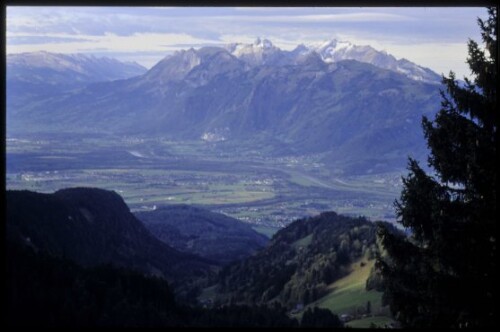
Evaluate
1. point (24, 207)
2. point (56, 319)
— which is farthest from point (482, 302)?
point (24, 207)

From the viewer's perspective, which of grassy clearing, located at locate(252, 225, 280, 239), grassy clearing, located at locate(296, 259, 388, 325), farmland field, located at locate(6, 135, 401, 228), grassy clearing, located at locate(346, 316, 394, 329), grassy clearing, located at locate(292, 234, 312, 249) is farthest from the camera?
farmland field, located at locate(6, 135, 401, 228)

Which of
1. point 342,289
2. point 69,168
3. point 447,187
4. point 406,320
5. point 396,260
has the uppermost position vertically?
point 69,168

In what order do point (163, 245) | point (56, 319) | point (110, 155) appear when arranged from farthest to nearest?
point (110, 155) < point (163, 245) < point (56, 319)

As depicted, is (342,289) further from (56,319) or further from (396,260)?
(396,260)

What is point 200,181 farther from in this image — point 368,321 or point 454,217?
point 454,217

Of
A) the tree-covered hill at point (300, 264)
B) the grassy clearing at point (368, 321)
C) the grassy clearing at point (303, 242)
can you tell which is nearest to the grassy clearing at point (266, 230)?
Result: the tree-covered hill at point (300, 264)

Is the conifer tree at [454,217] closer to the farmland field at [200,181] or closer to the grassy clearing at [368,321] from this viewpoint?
the grassy clearing at [368,321]

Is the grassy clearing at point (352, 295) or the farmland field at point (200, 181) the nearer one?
the grassy clearing at point (352, 295)

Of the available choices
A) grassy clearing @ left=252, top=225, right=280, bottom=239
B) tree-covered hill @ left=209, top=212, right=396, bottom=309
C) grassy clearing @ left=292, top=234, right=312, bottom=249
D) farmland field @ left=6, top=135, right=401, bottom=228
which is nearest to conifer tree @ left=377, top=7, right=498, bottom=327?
tree-covered hill @ left=209, top=212, right=396, bottom=309

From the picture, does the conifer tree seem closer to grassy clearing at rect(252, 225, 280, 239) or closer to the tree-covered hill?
the tree-covered hill
